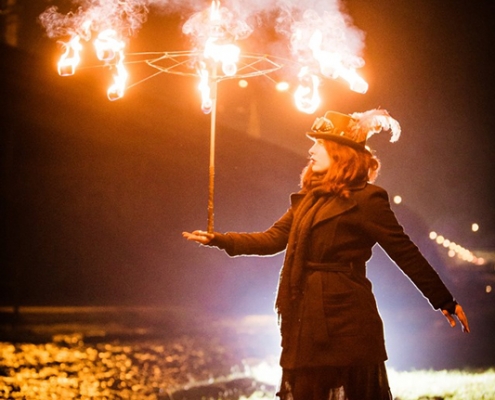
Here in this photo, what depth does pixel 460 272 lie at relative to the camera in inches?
1719

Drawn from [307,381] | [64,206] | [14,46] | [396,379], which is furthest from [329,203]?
[64,206]

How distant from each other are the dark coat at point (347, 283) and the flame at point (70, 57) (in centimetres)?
263

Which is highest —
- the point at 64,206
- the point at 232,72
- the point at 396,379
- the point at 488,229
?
the point at 488,229

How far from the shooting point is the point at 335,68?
5.11 meters

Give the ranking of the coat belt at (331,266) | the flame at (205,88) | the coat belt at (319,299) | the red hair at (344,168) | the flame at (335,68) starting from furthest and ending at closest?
the flame at (205,88)
the flame at (335,68)
the red hair at (344,168)
the coat belt at (331,266)
the coat belt at (319,299)

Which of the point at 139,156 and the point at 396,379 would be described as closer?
the point at 396,379

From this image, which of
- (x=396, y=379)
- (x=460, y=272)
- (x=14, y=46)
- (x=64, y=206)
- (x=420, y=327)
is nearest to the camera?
(x=396, y=379)

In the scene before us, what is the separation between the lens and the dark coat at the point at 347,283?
4109 millimetres

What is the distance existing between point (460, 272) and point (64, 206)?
31.9 m

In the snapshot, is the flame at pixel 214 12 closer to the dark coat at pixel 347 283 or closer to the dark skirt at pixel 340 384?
the dark coat at pixel 347 283

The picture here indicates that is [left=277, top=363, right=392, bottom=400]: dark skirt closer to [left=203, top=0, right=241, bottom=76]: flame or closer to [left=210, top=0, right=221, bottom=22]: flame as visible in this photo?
[left=203, top=0, right=241, bottom=76]: flame

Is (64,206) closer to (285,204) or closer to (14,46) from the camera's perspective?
(14,46)

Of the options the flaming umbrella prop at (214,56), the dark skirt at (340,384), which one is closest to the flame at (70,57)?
the flaming umbrella prop at (214,56)

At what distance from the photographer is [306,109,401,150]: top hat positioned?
14.7 feet
